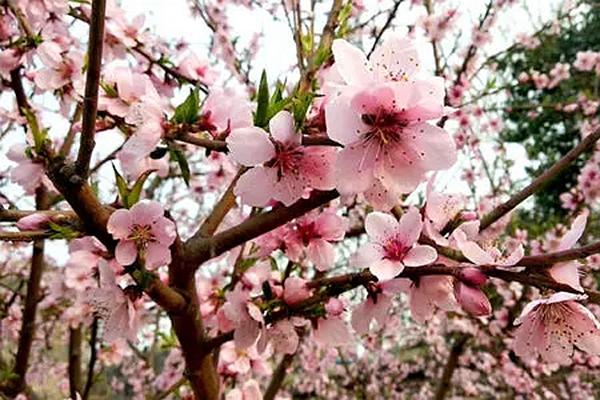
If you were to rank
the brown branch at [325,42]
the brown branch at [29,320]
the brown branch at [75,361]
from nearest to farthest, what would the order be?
the brown branch at [325,42], the brown branch at [29,320], the brown branch at [75,361]

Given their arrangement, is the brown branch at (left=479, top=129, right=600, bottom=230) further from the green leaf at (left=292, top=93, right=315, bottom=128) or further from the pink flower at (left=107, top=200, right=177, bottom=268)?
the pink flower at (left=107, top=200, right=177, bottom=268)

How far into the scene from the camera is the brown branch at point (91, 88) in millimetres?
940

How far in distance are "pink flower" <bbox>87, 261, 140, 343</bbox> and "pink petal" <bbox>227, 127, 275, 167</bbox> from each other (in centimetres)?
41

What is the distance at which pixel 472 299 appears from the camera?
1.03 meters

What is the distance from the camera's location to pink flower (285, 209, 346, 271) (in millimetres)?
1469

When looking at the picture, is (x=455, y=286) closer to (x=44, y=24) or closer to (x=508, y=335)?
(x=44, y=24)

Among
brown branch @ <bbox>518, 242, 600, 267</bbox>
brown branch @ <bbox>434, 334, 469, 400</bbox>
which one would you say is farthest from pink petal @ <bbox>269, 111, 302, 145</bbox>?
brown branch @ <bbox>434, 334, 469, 400</bbox>

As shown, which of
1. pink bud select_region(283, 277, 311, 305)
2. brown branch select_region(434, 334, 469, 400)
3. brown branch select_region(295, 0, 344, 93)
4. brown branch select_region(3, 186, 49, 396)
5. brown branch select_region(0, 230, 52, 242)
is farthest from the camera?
brown branch select_region(434, 334, 469, 400)

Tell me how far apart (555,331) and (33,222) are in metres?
0.96

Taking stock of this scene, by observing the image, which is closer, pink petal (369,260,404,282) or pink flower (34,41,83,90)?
pink petal (369,260,404,282)

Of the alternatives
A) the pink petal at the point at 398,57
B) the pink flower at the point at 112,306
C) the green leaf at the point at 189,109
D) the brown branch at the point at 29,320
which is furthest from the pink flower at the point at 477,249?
the brown branch at the point at 29,320

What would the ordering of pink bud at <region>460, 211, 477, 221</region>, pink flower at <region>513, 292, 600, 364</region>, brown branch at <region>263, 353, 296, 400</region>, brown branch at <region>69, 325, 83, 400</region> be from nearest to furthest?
pink flower at <region>513, 292, 600, 364</region> < pink bud at <region>460, 211, 477, 221</region> < brown branch at <region>263, 353, 296, 400</region> < brown branch at <region>69, 325, 83, 400</region>

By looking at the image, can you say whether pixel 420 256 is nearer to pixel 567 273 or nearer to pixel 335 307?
pixel 567 273

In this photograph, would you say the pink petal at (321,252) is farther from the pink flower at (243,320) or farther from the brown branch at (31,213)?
the brown branch at (31,213)
